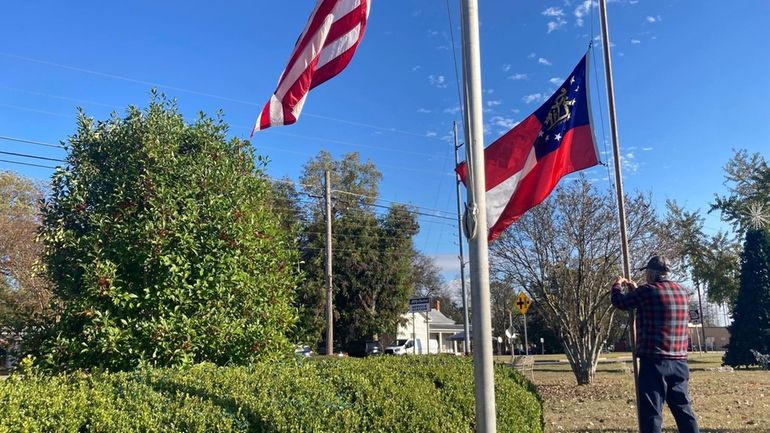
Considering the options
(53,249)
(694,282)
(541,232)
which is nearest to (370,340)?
(694,282)

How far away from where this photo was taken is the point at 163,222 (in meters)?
6.21

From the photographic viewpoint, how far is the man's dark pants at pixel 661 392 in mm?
5109

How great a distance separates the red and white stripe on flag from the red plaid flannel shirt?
10.8 ft

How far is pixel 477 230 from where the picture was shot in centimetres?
412

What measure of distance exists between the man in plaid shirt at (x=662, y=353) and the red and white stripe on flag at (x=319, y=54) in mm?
3323

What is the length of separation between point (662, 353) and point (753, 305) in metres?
25.5

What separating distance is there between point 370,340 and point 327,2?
A: 4034cm

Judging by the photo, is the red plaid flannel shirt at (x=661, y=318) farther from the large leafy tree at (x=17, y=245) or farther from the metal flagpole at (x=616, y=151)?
the large leafy tree at (x=17, y=245)

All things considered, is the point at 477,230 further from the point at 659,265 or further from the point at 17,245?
the point at 17,245

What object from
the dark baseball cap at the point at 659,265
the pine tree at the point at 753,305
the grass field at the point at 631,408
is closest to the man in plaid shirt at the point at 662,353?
→ the dark baseball cap at the point at 659,265

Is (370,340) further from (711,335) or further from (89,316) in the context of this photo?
(711,335)

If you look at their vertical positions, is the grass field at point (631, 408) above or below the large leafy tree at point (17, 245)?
below

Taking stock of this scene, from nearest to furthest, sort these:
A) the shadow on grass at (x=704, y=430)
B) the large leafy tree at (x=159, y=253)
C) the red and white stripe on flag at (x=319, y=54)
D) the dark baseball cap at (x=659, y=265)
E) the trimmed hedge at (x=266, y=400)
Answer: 1. the trimmed hedge at (x=266, y=400)
2. the red and white stripe on flag at (x=319, y=54)
3. the dark baseball cap at (x=659, y=265)
4. the large leafy tree at (x=159, y=253)
5. the shadow on grass at (x=704, y=430)

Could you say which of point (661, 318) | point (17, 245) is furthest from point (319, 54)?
point (17, 245)
